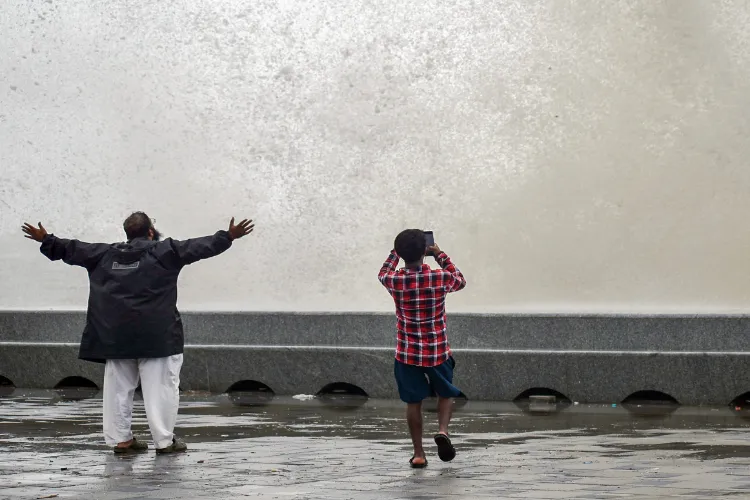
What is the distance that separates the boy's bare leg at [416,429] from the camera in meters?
7.91

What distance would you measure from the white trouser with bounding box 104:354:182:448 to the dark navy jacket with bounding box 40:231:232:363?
11 cm

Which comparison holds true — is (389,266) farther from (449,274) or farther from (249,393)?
(249,393)

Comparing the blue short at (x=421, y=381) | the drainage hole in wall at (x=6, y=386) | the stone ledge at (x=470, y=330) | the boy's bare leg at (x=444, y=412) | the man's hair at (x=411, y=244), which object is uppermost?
the man's hair at (x=411, y=244)

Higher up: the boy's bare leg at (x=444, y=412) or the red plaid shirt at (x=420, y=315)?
the red plaid shirt at (x=420, y=315)

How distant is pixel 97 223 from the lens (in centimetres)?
1841

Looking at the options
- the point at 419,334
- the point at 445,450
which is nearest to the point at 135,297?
the point at 419,334

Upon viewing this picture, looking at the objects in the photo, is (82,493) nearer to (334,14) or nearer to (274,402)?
(274,402)

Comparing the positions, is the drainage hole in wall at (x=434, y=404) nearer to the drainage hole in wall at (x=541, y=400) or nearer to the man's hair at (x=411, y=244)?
the drainage hole in wall at (x=541, y=400)

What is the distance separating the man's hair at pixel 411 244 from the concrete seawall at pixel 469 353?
5578 millimetres

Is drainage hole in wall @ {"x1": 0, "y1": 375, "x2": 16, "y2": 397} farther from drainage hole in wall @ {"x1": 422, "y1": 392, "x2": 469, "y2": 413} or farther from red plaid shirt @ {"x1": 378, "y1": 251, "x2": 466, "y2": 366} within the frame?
red plaid shirt @ {"x1": 378, "y1": 251, "x2": 466, "y2": 366}

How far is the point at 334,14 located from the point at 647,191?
16.2 ft

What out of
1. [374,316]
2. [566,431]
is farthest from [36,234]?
[374,316]

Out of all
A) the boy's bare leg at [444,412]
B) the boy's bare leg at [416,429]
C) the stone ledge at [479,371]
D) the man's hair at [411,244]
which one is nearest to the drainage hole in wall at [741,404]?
the stone ledge at [479,371]

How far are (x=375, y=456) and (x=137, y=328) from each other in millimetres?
1841
